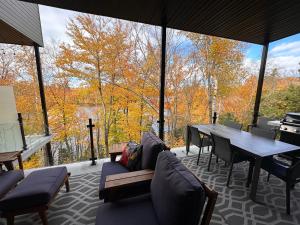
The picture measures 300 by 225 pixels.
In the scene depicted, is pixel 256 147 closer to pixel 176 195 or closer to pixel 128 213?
pixel 176 195

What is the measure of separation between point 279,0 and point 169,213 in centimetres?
323

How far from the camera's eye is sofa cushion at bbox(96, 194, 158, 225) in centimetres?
116

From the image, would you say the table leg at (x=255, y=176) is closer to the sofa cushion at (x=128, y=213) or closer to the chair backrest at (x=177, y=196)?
the chair backrest at (x=177, y=196)

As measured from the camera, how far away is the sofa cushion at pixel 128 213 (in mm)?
1164

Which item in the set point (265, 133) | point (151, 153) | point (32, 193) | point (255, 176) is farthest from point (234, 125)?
point (32, 193)

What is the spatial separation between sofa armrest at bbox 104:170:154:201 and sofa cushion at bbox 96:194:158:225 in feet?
0.30

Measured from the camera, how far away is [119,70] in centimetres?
552

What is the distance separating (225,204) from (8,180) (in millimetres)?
2713

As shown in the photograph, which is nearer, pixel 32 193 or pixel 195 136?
pixel 32 193

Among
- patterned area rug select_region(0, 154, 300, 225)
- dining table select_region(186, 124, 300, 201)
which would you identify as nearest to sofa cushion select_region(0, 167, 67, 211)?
patterned area rug select_region(0, 154, 300, 225)

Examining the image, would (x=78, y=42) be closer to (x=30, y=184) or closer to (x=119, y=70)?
(x=119, y=70)

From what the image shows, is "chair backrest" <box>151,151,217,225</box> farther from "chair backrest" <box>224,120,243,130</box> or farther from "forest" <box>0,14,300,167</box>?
"forest" <box>0,14,300,167</box>

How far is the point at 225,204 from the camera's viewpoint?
194 centimetres

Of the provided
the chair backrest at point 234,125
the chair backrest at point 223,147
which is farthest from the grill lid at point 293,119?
the chair backrest at point 223,147
